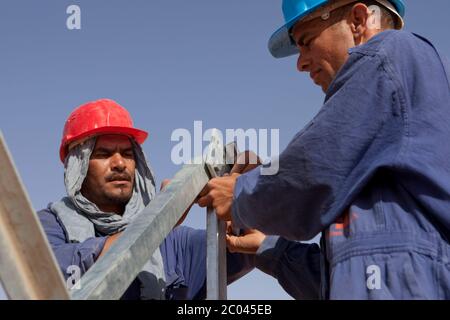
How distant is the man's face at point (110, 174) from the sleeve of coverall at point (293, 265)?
1497 mm

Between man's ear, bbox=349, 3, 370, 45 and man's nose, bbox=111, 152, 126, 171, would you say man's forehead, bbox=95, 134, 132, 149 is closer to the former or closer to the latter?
man's nose, bbox=111, 152, 126, 171

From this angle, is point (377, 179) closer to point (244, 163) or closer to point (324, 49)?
point (324, 49)

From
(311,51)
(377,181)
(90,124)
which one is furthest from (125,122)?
(377,181)

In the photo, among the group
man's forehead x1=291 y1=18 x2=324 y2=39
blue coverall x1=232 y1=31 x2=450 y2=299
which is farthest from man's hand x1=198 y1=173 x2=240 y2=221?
man's forehead x1=291 y1=18 x2=324 y2=39

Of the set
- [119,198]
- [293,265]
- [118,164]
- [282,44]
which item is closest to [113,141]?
[118,164]

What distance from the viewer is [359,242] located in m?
2.28

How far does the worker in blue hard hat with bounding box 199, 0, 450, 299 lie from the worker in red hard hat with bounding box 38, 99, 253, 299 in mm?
1320

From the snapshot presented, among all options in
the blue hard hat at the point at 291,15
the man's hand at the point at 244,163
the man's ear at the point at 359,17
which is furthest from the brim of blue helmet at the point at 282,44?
the man's hand at the point at 244,163

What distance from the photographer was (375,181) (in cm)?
237

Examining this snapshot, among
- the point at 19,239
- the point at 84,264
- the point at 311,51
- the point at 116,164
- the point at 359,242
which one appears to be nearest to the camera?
the point at 19,239

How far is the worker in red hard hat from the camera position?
12.3 feet

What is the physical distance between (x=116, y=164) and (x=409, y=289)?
2.79m

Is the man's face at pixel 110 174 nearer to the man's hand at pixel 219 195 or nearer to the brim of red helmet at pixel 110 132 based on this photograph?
the brim of red helmet at pixel 110 132
